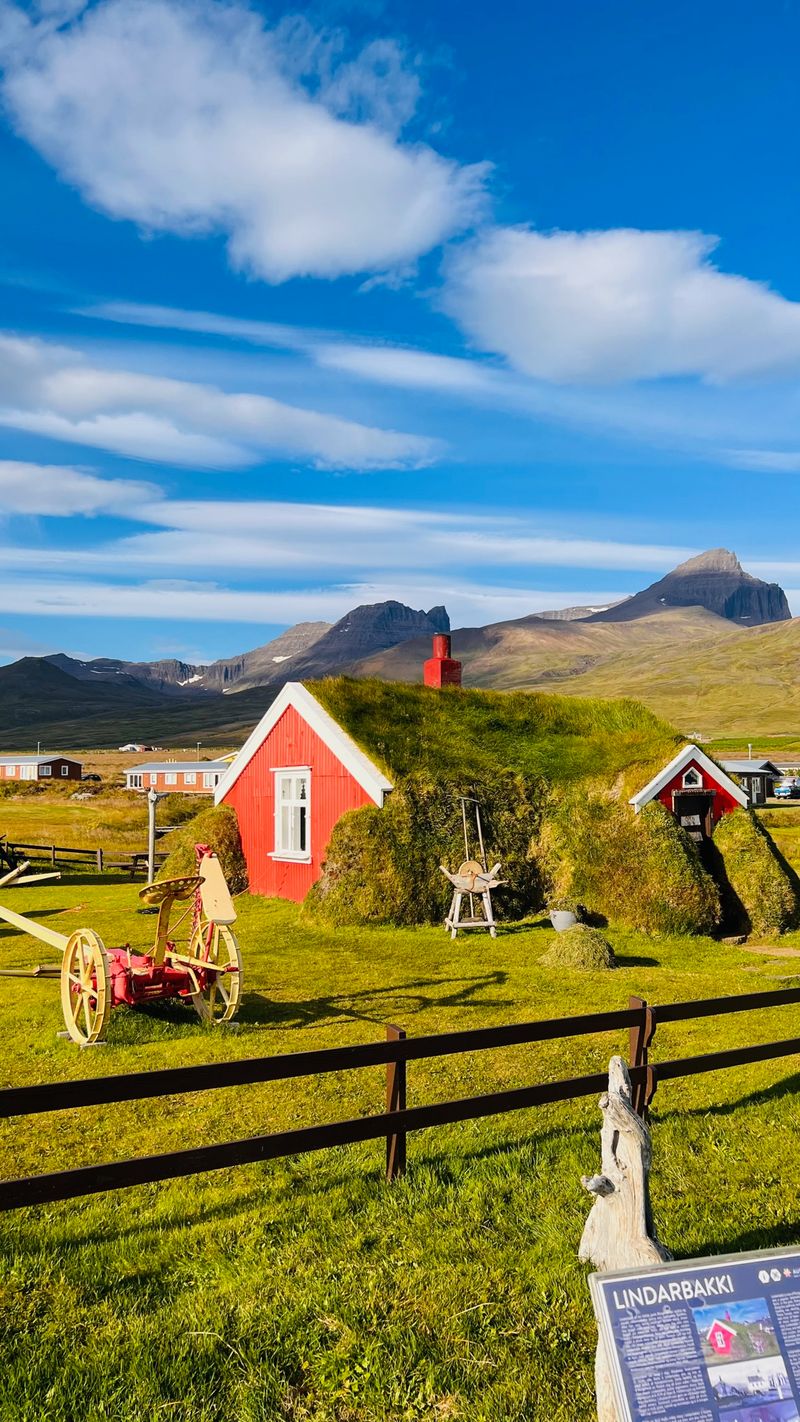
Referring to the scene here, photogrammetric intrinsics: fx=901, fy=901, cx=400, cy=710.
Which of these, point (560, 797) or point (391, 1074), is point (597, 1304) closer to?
point (391, 1074)

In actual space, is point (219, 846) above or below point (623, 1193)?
below

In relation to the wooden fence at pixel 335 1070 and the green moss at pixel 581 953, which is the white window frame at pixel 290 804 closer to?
the green moss at pixel 581 953

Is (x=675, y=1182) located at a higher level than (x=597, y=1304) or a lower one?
lower

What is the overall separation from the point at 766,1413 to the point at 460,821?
1725cm

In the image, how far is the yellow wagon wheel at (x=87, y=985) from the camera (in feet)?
34.0

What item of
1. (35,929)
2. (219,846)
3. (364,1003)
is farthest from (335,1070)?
(219,846)

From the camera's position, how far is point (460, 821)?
2059cm

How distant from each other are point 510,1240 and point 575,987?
359 inches

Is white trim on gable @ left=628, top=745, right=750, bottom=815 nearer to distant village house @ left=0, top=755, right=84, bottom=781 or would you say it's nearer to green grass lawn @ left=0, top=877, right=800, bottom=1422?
green grass lawn @ left=0, top=877, right=800, bottom=1422

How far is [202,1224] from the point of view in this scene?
247 inches

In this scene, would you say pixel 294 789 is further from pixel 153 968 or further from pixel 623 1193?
pixel 623 1193

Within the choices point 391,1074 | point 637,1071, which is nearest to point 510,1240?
point 391,1074

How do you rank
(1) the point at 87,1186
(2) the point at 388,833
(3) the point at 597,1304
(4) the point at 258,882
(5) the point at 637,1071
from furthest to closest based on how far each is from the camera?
(4) the point at 258,882 < (2) the point at 388,833 < (5) the point at 637,1071 < (1) the point at 87,1186 < (3) the point at 597,1304

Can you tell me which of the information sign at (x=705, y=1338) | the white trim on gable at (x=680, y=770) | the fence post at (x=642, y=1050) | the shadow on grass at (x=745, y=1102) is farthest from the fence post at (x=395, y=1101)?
the white trim on gable at (x=680, y=770)
